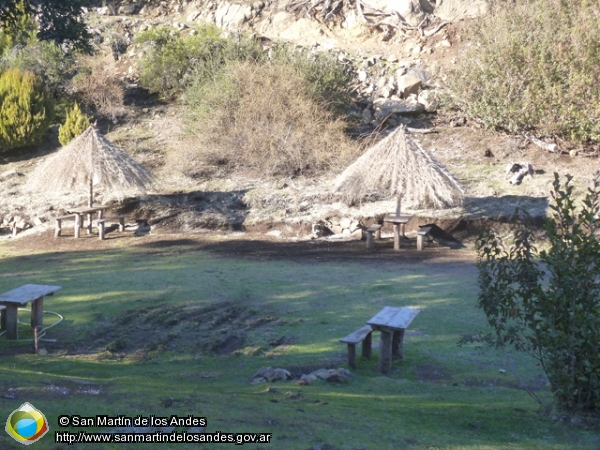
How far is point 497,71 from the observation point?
2144 centimetres

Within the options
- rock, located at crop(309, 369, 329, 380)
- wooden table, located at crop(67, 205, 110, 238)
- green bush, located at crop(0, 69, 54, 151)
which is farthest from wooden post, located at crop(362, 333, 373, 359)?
green bush, located at crop(0, 69, 54, 151)

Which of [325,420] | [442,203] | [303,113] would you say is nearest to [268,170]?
[303,113]

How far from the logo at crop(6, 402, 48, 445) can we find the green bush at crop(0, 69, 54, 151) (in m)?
21.8

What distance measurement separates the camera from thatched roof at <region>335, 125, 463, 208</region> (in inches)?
604

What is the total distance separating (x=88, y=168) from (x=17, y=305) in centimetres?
925

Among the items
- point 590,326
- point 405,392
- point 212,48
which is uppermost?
point 212,48

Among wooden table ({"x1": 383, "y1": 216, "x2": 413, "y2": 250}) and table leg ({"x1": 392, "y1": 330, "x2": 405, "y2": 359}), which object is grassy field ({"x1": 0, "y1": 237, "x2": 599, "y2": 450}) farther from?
wooden table ({"x1": 383, "y1": 216, "x2": 413, "y2": 250})

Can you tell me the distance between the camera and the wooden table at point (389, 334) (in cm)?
707

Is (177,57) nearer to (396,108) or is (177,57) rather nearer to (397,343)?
(396,108)

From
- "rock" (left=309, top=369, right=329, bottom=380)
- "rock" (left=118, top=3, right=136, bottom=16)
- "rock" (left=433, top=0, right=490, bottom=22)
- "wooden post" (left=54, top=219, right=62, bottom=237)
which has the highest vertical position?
"rock" (left=118, top=3, right=136, bottom=16)

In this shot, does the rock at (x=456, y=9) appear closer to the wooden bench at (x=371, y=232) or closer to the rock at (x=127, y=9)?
the rock at (x=127, y=9)

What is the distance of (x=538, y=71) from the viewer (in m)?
20.7

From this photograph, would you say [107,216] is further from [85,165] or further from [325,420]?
[325,420]

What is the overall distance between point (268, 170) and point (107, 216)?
5.26m
